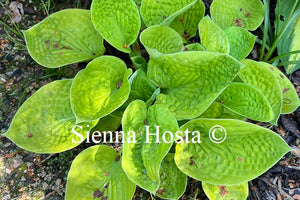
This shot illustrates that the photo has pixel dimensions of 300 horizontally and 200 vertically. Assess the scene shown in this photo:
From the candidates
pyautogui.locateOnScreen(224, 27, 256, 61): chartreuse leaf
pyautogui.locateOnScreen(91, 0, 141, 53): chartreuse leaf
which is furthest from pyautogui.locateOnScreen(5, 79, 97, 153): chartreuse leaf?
pyautogui.locateOnScreen(224, 27, 256, 61): chartreuse leaf

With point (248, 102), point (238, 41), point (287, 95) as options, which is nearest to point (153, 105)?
point (248, 102)

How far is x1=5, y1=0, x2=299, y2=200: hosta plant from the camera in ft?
3.44

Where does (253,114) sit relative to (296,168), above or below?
above

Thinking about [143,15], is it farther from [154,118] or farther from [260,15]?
[260,15]

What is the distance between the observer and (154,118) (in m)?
1.12

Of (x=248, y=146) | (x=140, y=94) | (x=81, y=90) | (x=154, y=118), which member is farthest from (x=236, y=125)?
(x=81, y=90)

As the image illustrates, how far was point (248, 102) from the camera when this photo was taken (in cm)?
115

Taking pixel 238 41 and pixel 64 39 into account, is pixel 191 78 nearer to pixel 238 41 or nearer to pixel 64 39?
pixel 238 41

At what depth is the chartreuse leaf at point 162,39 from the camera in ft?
3.74

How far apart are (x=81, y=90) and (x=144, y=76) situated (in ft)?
0.85

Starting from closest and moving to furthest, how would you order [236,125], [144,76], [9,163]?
[236,125], [144,76], [9,163]

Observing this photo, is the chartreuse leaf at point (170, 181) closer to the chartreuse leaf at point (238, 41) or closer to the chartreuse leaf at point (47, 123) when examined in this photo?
the chartreuse leaf at point (47, 123)
